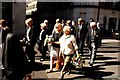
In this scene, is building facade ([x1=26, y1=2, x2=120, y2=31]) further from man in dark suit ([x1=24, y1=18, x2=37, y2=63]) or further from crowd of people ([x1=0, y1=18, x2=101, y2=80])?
man in dark suit ([x1=24, y1=18, x2=37, y2=63])

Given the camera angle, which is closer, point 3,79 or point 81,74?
point 3,79

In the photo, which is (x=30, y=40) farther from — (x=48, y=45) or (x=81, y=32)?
(x=81, y=32)

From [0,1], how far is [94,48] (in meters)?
13.5

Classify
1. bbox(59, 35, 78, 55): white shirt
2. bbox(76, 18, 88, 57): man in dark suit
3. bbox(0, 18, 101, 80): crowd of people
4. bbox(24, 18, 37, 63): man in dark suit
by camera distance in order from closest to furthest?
bbox(0, 18, 101, 80): crowd of people
bbox(59, 35, 78, 55): white shirt
bbox(24, 18, 37, 63): man in dark suit
bbox(76, 18, 88, 57): man in dark suit

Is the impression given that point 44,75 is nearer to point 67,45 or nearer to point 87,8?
point 67,45

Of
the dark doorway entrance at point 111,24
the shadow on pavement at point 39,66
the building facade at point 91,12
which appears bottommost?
the shadow on pavement at point 39,66

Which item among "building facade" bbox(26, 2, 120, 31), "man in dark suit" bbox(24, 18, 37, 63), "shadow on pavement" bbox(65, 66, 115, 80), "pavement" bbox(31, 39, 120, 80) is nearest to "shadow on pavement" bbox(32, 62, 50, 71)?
"pavement" bbox(31, 39, 120, 80)

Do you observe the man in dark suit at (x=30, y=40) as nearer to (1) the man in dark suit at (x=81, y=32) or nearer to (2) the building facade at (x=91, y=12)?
(1) the man in dark suit at (x=81, y=32)

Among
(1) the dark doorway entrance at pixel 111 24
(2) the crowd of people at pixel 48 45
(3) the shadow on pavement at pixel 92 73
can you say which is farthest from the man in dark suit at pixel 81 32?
(1) the dark doorway entrance at pixel 111 24

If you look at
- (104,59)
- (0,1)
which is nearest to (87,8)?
(0,1)

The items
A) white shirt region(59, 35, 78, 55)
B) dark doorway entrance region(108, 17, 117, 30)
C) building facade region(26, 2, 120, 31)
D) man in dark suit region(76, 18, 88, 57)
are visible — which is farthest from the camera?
dark doorway entrance region(108, 17, 117, 30)

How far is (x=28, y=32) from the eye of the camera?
32.7ft

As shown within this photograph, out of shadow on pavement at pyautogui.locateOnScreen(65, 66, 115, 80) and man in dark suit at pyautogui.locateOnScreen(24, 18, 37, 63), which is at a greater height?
man in dark suit at pyautogui.locateOnScreen(24, 18, 37, 63)

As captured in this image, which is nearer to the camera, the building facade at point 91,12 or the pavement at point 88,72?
the pavement at point 88,72
